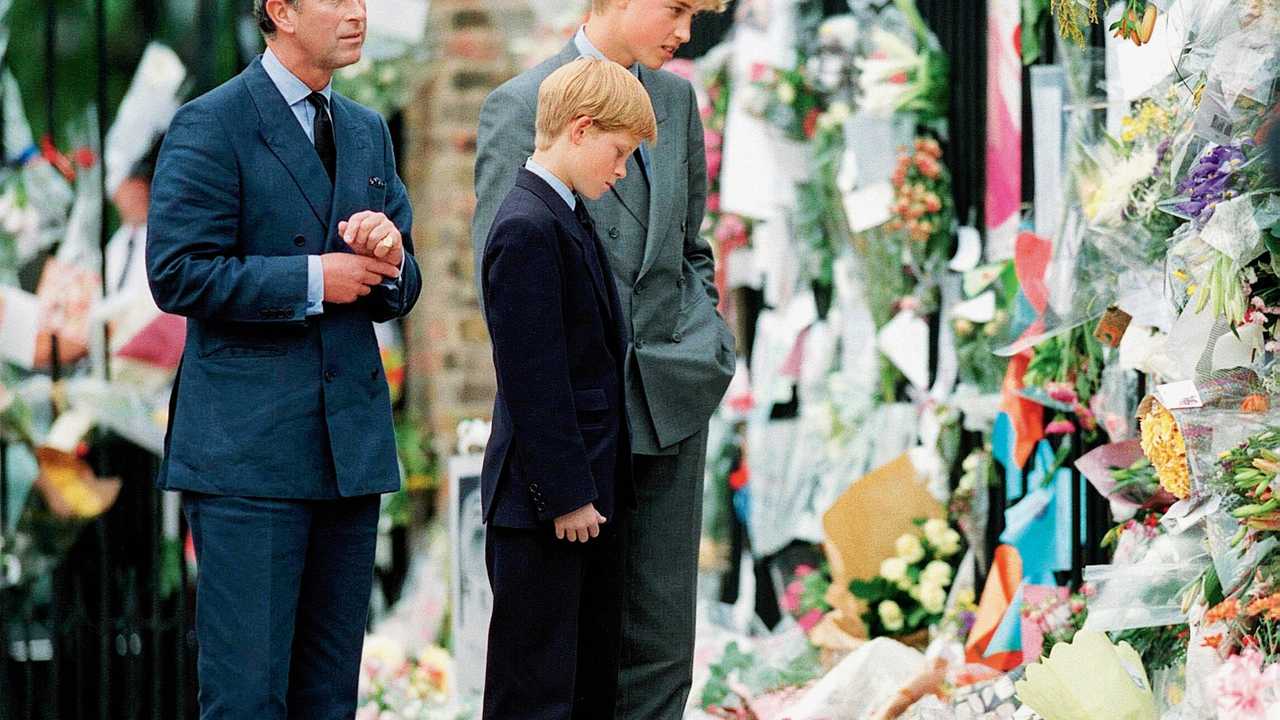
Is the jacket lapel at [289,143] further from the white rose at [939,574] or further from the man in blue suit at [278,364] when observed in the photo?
the white rose at [939,574]

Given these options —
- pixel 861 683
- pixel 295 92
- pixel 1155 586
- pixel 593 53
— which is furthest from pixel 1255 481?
pixel 295 92

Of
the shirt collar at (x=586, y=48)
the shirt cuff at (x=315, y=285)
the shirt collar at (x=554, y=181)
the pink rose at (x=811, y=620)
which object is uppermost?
the shirt collar at (x=586, y=48)

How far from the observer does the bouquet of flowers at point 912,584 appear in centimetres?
502

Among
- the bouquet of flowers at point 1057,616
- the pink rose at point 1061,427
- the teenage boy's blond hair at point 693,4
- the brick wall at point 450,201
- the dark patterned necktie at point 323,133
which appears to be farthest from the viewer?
the brick wall at point 450,201

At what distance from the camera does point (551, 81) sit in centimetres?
322

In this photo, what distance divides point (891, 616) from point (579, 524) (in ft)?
6.78

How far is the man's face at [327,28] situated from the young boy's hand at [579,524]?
916 mm

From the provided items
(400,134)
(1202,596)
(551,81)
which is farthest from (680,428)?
(400,134)

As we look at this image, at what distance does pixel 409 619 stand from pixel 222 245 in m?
2.39

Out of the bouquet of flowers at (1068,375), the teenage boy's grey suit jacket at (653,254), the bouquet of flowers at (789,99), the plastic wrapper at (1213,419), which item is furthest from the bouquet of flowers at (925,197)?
the plastic wrapper at (1213,419)

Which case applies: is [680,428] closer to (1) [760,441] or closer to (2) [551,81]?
(2) [551,81]

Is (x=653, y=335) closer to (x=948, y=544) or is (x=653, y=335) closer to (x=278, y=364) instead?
(x=278, y=364)

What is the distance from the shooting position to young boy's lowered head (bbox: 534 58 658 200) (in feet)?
10.4

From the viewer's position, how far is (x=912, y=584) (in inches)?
199
